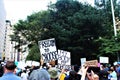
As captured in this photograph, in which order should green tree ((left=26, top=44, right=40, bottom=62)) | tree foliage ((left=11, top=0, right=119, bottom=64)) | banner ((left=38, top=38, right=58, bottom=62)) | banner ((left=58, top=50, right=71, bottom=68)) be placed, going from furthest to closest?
green tree ((left=26, top=44, right=40, bottom=62)) < tree foliage ((left=11, top=0, right=119, bottom=64)) < banner ((left=58, top=50, right=71, bottom=68)) < banner ((left=38, top=38, right=58, bottom=62))

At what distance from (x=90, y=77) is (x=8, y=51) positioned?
171212 mm

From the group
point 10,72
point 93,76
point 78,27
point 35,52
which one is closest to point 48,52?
point 93,76

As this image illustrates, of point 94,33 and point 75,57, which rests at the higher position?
point 94,33

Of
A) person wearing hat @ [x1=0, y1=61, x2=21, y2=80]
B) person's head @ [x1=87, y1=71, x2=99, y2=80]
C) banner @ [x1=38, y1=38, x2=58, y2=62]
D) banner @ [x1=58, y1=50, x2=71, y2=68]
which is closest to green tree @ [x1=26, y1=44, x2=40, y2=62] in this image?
banner @ [x1=58, y1=50, x2=71, y2=68]

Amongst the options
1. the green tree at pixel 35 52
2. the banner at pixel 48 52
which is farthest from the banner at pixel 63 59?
the green tree at pixel 35 52

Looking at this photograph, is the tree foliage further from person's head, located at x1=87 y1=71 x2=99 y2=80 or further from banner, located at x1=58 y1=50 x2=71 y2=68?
person's head, located at x1=87 y1=71 x2=99 y2=80

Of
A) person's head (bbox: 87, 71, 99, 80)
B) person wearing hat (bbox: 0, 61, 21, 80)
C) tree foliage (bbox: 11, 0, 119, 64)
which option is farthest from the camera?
tree foliage (bbox: 11, 0, 119, 64)

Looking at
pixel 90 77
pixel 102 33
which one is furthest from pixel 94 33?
pixel 90 77

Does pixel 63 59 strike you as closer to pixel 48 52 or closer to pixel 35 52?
pixel 48 52

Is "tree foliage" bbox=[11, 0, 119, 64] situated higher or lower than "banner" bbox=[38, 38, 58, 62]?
higher

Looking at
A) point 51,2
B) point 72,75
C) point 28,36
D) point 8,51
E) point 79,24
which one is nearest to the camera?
point 72,75

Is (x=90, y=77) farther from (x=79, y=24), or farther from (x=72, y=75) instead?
(x=79, y=24)

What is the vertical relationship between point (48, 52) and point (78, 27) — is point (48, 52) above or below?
below

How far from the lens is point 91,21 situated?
4366 cm
